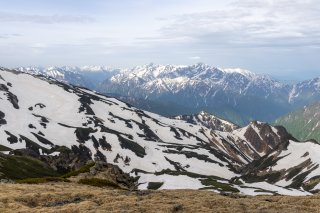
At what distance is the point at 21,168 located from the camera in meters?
125

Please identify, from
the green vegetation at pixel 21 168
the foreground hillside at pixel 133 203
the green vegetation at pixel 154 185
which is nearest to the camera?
the foreground hillside at pixel 133 203

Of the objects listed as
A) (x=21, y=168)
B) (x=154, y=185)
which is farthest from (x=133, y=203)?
(x=154, y=185)

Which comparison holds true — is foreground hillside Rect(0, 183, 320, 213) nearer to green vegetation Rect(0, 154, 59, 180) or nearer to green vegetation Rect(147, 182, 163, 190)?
green vegetation Rect(0, 154, 59, 180)

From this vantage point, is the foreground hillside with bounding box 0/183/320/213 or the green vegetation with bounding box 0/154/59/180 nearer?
the foreground hillside with bounding box 0/183/320/213

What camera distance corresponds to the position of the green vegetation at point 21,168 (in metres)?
113

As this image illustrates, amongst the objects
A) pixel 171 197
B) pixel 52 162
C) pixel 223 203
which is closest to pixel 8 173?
pixel 52 162

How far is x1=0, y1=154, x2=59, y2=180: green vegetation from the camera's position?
112812 millimetres

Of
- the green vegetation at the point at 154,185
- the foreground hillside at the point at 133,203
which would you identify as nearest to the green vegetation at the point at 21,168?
the green vegetation at the point at 154,185

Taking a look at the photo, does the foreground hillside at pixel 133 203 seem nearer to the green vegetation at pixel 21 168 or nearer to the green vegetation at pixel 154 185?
the green vegetation at pixel 21 168

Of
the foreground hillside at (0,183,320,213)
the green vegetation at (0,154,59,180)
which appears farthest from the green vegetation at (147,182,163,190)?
the foreground hillside at (0,183,320,213)

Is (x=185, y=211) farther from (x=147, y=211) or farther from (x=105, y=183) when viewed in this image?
(x=105, y=183)

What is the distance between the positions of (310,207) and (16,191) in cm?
3152

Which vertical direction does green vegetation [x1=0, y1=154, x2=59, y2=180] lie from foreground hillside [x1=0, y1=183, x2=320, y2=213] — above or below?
below

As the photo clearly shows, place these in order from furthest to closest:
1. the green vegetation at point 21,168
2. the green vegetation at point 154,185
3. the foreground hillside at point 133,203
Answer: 1. the green vegetation at point 154,185
2. the green vegetation at point 21,168
3. the foreground hillside at point 133,203
